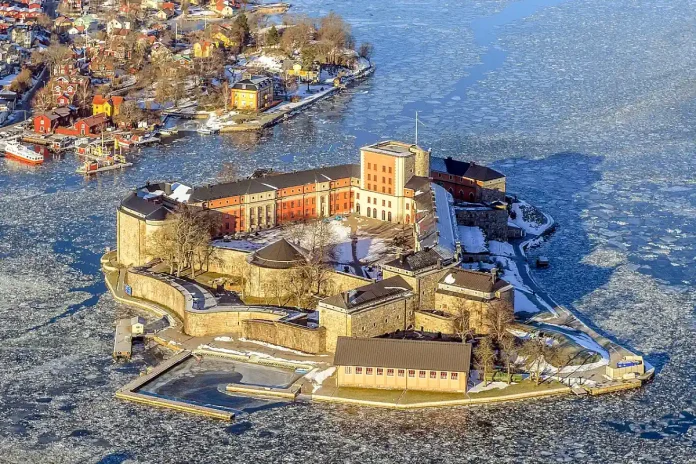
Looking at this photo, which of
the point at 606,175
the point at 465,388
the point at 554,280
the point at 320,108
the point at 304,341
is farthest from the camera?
the point at 320,108

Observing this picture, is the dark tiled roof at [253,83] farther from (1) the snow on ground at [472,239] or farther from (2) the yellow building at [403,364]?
(2) the yellow building at [403,364]

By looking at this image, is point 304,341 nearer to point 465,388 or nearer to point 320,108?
point 465,388

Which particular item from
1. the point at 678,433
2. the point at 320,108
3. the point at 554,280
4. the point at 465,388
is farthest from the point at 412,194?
the point at 320,108

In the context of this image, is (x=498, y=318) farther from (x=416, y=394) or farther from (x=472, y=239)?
(x=472, y=239)

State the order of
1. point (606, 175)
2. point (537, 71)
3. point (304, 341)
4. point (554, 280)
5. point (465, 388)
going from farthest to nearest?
point (537, 71)
point (606, 175)
point (554, 280)
point (304, 341)
point (465, 388)

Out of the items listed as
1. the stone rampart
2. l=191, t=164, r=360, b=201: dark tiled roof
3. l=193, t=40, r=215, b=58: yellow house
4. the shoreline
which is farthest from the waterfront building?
l=193, t=40, r=215, b=58: yellow house

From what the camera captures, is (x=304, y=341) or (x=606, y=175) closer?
(x=304, y=341)

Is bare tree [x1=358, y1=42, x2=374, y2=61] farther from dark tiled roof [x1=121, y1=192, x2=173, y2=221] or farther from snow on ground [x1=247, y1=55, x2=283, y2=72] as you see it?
dark tiled roof [x1=121, y1=192, x2=173, y2=221]
